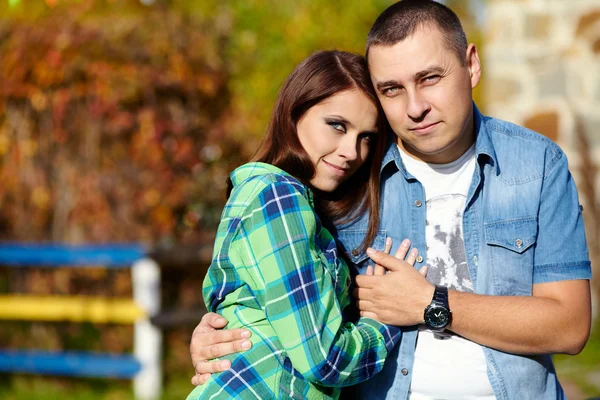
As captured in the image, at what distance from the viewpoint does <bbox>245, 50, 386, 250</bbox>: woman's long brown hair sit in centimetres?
263

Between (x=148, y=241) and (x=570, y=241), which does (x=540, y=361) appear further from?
(x=148, y=241)

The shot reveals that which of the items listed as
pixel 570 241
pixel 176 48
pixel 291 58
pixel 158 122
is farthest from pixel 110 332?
pixel 570 241

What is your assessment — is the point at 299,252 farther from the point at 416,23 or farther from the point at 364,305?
the point at 416,23

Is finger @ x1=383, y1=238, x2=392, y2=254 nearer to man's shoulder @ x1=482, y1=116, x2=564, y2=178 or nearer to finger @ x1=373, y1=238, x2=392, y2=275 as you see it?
finger @ x1=373, y1=238, x2=392, y2=275

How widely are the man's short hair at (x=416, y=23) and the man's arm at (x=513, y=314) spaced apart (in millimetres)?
755

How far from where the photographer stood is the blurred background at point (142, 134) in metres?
6.01

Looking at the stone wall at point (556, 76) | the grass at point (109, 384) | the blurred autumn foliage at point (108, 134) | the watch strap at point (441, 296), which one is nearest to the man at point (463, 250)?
the watch strap at point (441, 296)

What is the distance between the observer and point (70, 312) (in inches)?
231

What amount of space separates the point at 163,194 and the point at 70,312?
3.72 ft

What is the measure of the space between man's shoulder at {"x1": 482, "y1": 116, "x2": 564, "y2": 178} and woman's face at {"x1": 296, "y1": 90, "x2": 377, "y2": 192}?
0.43m

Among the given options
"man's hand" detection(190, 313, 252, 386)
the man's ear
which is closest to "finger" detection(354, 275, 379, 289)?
"man's hand" detection(190, 313, 252, 386)

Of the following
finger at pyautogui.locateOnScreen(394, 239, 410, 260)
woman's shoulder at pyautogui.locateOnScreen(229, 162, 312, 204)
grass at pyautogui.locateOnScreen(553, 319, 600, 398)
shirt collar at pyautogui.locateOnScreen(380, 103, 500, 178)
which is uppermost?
shirt collar at pyautogui.locateOnScreen(380, 103, 500, 178)

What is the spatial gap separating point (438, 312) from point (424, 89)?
2.34 ft

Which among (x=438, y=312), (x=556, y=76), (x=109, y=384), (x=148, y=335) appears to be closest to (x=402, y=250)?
(x=438, y=312)
